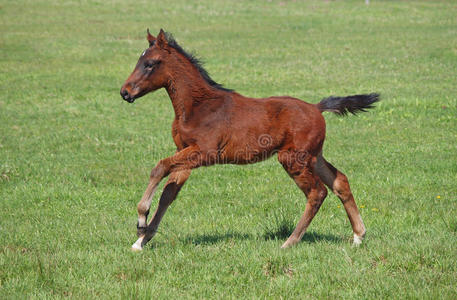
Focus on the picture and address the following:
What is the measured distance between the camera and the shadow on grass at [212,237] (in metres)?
6.96

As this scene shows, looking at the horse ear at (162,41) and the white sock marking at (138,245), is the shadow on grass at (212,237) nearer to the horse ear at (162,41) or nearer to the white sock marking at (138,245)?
the white sock marking at (138,245)

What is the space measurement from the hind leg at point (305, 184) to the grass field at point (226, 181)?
0.27 m

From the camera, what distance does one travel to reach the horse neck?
667cm

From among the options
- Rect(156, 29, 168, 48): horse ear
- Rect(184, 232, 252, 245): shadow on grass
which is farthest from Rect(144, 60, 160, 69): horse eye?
Rect(184, 232, 252, 245): shadow on grass

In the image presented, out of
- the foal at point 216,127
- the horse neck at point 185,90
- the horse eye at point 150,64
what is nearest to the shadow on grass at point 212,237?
the foal at point 216,127

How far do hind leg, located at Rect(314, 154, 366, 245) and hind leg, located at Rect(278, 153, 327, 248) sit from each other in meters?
0.27

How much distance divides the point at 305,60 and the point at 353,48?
317 centimetres

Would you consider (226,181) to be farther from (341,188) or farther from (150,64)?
(150,64)

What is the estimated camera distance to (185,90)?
6699 mm

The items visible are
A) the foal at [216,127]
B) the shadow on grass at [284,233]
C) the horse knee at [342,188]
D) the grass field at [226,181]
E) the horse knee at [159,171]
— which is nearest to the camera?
the grass field at [226,181]

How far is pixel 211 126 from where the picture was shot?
655 cm

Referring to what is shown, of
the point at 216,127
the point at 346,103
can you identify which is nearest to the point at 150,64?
the point at 216,127

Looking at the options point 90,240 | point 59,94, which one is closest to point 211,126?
point 90,240

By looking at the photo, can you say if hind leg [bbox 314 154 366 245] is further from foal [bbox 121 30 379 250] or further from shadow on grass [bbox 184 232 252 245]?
shadow on grass [bbox 184 232 252 245]
